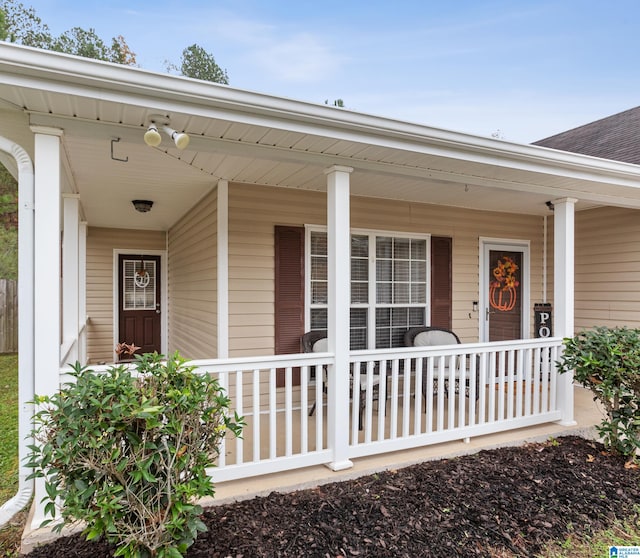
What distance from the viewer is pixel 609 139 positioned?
23.2 feet

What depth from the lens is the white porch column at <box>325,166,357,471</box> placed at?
324 cm

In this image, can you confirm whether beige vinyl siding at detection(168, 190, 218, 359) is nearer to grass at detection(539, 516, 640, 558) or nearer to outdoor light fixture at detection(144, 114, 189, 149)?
outdoor light fixture at detection(144, 114, 189, 149)

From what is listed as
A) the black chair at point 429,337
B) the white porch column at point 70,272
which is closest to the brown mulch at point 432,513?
the black chair at point 429,337

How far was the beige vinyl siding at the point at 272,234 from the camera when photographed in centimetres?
440

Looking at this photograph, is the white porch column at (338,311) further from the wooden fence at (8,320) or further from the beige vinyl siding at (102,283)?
the wooden fence at (8,320)

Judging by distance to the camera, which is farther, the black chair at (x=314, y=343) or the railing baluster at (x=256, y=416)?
the black chair at (x=314, y=343)

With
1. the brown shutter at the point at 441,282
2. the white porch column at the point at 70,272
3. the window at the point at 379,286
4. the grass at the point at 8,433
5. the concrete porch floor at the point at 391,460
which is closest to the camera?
the concrete porch floor at the point at 391,460

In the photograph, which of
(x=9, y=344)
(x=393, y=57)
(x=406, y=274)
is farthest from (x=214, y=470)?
(x=393, y=57)

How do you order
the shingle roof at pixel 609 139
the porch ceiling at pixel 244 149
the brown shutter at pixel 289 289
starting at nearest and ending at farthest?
1. the porch ceiling at pixel 244 149
2. the brown shutter at pixel 289 289
3. the shingle roof at pixel 609 139

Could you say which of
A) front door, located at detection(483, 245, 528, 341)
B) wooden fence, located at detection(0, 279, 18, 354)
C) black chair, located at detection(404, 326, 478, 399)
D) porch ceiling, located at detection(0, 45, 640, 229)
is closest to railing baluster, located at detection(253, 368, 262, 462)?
porch ceiling, located at detection(0, 45, 640, 229)

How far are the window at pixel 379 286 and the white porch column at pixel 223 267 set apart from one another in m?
0.94

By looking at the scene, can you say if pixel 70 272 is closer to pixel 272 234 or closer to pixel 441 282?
pixel 272 234

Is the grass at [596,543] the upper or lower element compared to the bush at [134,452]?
lower

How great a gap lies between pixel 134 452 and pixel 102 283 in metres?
6.79
